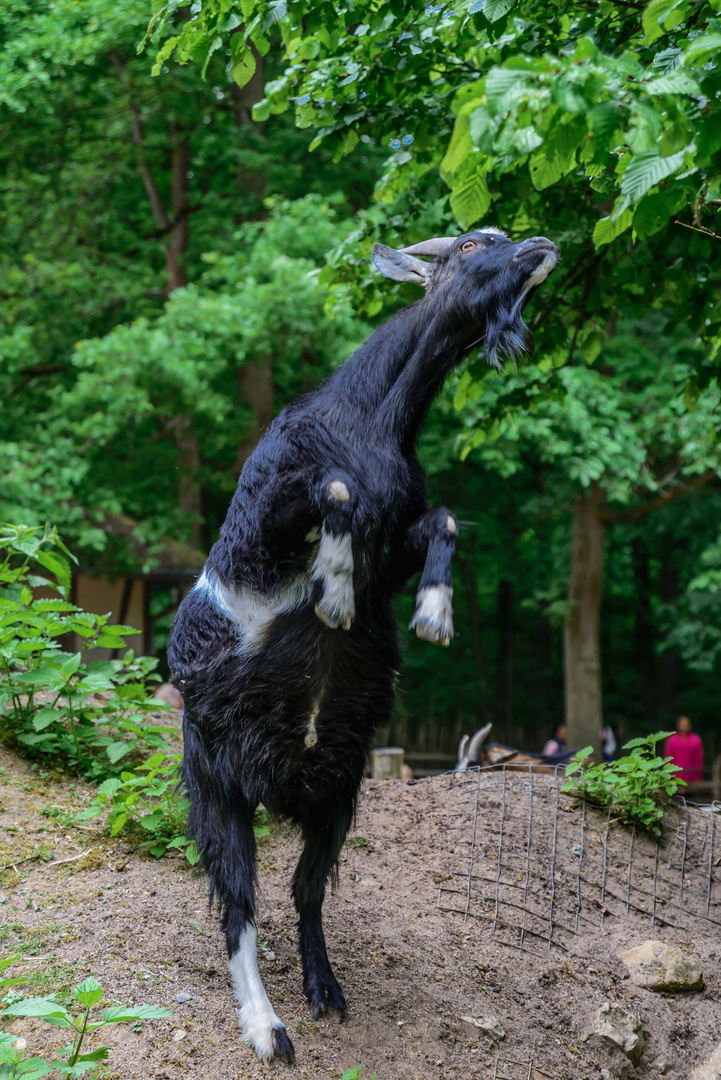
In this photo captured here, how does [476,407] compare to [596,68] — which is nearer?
[596,68]

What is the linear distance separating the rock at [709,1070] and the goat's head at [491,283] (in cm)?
285

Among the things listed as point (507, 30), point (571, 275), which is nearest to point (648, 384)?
point (571, 275)

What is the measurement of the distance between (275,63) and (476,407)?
676 cm

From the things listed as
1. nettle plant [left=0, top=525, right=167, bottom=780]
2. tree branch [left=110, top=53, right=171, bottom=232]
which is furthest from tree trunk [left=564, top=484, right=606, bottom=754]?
nettle plant [left=0, top=525, right=167, bottom=780]

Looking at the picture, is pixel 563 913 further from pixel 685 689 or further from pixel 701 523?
pixel 685 689

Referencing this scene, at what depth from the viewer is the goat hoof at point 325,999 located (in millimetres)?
3338

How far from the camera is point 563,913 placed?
4.67 m

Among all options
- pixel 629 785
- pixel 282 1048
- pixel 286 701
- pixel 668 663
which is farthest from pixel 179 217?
pixel 668 663

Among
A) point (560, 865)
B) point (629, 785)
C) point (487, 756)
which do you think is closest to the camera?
point (560, 865)

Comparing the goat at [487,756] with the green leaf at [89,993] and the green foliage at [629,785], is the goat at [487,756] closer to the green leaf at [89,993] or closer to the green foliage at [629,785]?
the green foliage at [629,785]

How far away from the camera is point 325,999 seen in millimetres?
3369

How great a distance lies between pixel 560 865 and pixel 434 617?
106 inches

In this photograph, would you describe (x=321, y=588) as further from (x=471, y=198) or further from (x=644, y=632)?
(x=644, y=632)

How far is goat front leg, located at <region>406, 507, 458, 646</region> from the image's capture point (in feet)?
9.15
